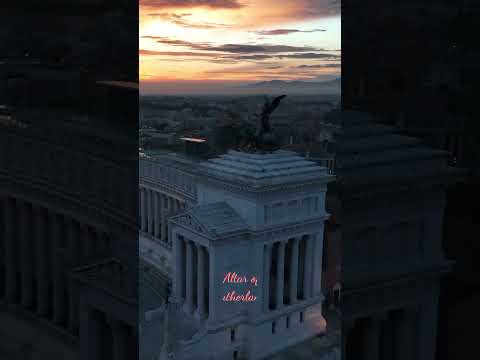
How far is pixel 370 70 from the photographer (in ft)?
9.11

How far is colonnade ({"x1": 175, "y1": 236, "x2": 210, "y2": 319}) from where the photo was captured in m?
2.41
